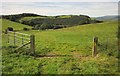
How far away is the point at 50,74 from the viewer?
10.2 metres

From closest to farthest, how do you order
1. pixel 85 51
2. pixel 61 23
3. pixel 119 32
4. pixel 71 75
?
1. pixel 71 75
2. pixel 119 32
3. pixel 85 51
4. pixel 61 23

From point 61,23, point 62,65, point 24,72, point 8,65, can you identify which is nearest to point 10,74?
point 24,72

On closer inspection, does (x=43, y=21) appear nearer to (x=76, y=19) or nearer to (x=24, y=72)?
(x=76, y=19)

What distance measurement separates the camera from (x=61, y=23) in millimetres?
50750

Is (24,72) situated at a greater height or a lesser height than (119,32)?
lesser

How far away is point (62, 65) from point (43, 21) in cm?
4316

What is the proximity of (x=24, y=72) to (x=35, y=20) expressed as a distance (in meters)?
47.9

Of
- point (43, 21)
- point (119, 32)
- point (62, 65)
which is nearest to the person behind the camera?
point (119, 32)

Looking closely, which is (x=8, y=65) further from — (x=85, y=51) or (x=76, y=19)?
(x=76, y=19)

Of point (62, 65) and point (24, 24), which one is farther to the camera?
point (24, 24)

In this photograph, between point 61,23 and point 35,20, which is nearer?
point 61,23

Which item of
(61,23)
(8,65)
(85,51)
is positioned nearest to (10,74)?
(8,65)

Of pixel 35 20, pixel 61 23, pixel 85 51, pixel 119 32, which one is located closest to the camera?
pixel 119 32

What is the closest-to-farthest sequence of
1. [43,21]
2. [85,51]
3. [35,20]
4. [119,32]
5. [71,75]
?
[71,75], [119,32], [85,51], [43,21], [35,20]
